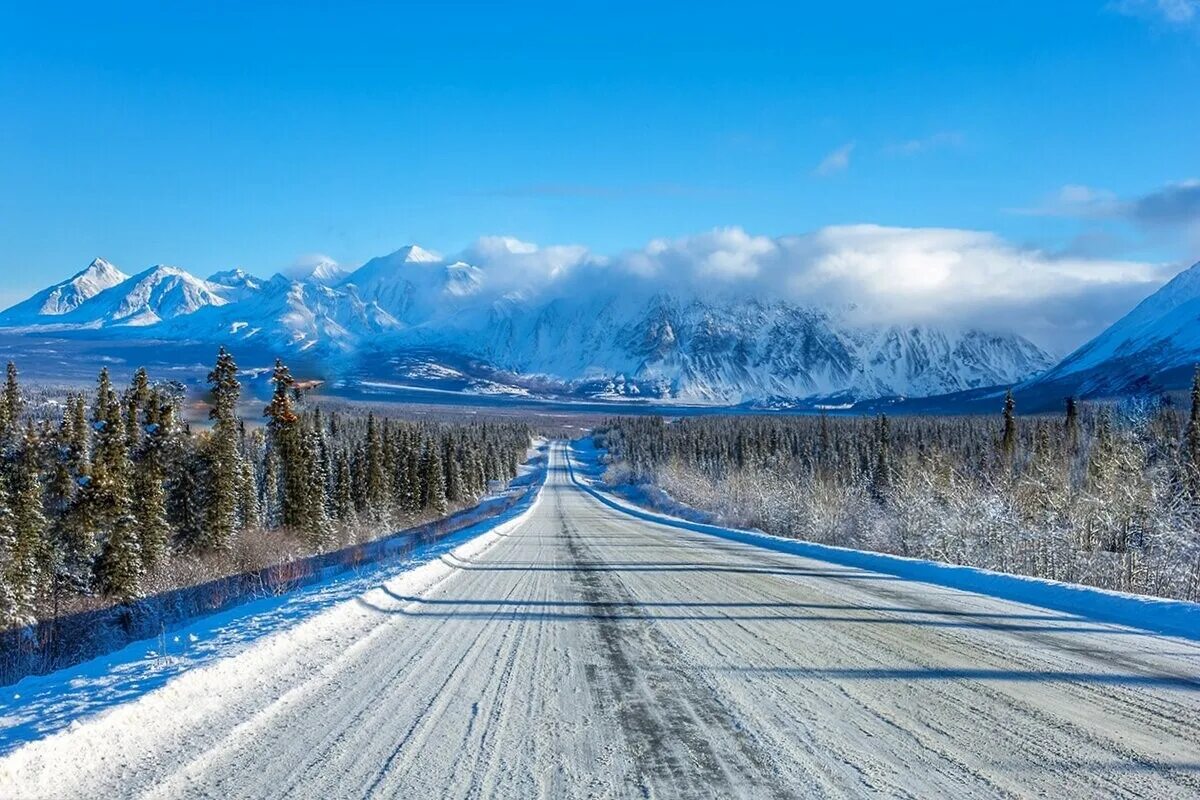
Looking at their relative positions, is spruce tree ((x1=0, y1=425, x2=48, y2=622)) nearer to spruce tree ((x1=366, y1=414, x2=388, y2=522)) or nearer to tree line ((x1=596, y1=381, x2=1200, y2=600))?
tree line ((x1=596, y1=381, x2=1200, y2=600))

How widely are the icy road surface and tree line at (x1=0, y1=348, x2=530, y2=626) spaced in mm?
20228

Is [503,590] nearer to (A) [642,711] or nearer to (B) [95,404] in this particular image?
(A) [642,711]

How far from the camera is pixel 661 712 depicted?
5.11 m

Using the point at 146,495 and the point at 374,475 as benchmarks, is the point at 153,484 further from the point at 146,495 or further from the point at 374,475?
the point at 374,475

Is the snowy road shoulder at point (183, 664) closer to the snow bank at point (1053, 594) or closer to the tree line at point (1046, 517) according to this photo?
the snow bank at point (1053, 594)

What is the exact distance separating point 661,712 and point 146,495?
30.9 meters

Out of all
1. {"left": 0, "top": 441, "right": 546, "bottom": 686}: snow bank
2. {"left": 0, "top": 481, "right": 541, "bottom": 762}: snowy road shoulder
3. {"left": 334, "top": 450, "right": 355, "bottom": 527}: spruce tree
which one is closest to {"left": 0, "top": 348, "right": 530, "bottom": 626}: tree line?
{"left": 334, "top": 450, "right": 355, "bottom": 527}: spruce tree

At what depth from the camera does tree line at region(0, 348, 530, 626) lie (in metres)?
24.8

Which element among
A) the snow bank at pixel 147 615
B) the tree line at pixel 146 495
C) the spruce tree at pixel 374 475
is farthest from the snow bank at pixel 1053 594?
the spruce tree at pixel 374 475

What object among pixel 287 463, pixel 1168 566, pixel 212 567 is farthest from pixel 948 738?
pixel 287 463

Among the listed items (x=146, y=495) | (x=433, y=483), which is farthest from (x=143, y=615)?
(x=433, y=483)

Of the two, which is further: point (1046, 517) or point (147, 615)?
point (147, 615)

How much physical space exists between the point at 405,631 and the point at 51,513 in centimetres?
2658

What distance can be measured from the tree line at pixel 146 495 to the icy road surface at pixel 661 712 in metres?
20.2
